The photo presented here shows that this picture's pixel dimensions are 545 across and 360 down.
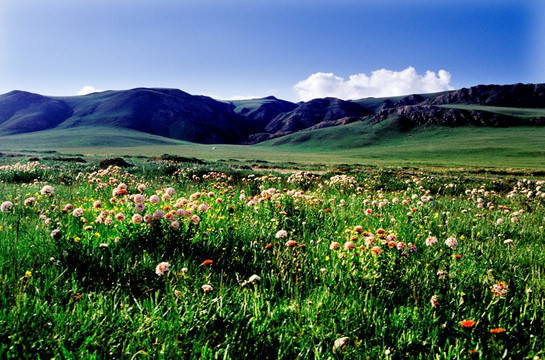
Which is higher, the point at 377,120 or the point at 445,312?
the point at 377,120

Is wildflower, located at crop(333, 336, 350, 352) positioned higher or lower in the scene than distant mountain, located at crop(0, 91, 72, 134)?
lower

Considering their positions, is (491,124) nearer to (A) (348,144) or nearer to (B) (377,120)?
(B) (377,120)

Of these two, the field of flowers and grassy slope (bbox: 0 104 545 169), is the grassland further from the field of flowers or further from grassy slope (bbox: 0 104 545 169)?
the field of flowers

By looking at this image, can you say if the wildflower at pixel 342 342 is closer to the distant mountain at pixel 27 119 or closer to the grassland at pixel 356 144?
the grassland at pixel 356 144

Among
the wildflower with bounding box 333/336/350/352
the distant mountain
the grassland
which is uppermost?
the distant mountain

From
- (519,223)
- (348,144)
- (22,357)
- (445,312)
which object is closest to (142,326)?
(22,357)

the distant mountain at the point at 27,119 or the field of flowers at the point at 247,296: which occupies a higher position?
the distant mountain at the point at 27,119

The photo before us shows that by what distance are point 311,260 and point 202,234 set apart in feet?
4.59

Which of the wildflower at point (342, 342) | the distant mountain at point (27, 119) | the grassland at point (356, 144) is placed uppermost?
the distant mountain at point (27, 119)

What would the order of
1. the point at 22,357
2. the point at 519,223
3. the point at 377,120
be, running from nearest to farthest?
the point at 22,357 → the point at 519,223 → the point at 377,120

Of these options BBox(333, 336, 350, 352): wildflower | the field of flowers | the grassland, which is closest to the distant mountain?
the grassland

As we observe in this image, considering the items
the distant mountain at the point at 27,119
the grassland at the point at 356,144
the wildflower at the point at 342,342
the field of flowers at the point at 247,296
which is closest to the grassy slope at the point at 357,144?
the grassland at the point at 356,144

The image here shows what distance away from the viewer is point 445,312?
2646 mm

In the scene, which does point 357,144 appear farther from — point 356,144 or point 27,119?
point 27,119
